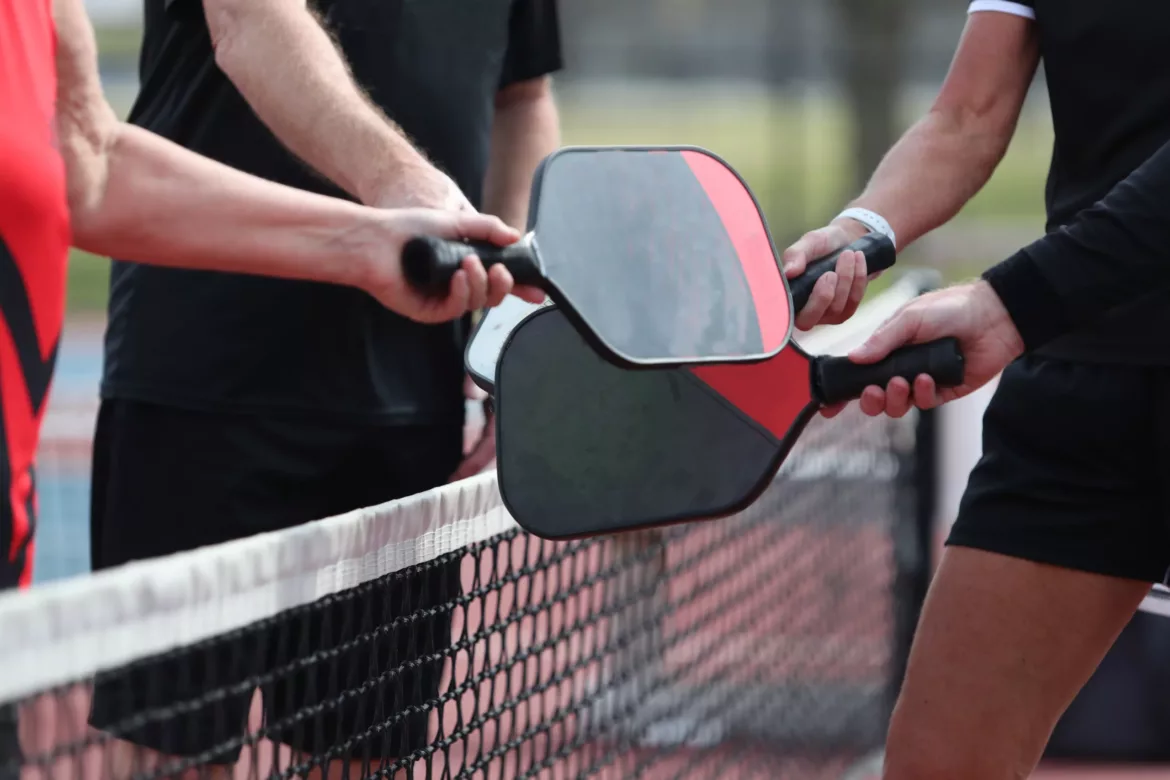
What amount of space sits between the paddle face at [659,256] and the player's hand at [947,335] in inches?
5.9

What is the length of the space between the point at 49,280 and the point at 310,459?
873mm

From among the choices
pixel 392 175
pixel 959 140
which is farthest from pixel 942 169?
pixel 392 175

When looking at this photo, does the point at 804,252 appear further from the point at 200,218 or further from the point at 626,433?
the point at 200,218

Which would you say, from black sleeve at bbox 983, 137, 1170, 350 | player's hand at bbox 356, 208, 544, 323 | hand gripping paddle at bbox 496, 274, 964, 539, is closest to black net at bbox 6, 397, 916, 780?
hand gripping paddle at bbox 496, 274, 964, 539

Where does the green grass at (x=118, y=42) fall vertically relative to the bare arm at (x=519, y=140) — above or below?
below

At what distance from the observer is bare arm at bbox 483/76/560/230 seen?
2.62 m

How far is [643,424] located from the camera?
1963 millimetres

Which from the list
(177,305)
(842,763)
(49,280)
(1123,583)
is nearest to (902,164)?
(1123,583)

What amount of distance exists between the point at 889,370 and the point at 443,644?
632mm

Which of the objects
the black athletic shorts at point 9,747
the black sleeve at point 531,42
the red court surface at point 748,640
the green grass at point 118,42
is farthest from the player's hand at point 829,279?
the green grass at point 118,42

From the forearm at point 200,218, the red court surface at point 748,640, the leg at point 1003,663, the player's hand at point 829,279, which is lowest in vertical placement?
the red court surface at point 748,640

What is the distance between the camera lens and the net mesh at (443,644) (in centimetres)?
129

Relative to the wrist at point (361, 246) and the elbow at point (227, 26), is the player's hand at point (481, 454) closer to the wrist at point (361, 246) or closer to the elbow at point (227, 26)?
the elbow at point (227, 26)

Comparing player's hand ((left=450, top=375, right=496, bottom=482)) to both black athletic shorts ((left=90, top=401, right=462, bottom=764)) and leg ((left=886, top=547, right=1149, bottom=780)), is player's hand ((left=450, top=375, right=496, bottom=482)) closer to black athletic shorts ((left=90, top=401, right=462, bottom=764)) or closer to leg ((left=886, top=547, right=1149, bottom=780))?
black athletic shorts ((left=90, top=401, right=462, bottom=764))
